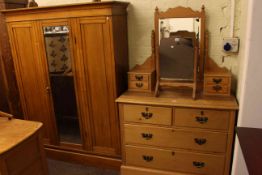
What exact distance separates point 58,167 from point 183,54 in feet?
6.01

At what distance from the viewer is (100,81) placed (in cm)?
223

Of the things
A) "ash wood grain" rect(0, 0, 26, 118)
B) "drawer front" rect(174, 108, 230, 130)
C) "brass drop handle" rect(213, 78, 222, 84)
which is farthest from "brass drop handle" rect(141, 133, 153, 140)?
"ash wood grain" rect(0, 0, 26, 118)

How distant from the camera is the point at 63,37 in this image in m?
2.25

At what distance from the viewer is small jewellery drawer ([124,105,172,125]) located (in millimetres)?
2047

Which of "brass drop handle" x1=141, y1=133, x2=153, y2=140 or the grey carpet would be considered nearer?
"brass drop handle" x1=141, y1=133, x2=153, y2=140

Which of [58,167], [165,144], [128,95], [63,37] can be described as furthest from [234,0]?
[58,167]

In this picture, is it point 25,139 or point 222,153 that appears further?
point 222,153

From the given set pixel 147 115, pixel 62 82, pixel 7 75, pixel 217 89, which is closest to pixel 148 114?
pixel 147 115

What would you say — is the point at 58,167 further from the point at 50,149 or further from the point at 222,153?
the point at 222,153

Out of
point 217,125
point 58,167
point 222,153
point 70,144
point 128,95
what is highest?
point 128,95

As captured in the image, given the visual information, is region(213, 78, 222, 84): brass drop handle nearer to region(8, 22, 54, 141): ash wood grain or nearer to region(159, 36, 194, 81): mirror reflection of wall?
region(159, 36, 194, 81): mirror reflection of wall

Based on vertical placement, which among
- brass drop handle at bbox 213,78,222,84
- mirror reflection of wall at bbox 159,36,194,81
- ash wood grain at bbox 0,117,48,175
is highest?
mirror reflection of wall at bbox 159,36,194,81

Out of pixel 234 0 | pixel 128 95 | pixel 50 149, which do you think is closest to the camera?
pixel 234 0

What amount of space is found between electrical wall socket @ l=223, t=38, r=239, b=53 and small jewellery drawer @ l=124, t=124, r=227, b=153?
0.79 meters
